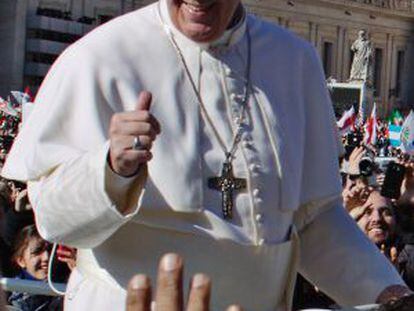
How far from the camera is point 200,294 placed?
3.15ft

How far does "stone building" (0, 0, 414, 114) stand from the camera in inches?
1249

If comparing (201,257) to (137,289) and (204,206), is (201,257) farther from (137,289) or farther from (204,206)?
(137,289)

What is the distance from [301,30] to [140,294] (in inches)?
1674

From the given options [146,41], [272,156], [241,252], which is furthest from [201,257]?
[146,41]

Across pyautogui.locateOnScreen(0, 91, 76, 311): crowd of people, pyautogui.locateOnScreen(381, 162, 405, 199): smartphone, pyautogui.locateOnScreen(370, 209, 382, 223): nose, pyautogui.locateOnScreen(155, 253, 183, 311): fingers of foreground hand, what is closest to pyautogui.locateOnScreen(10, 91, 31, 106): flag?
pyautogui.locateOnScreen(0, 91, 76, 311): crowd of people

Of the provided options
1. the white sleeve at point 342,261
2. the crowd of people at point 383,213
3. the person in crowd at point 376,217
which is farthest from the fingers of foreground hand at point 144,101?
the person in crowd at point 376,217

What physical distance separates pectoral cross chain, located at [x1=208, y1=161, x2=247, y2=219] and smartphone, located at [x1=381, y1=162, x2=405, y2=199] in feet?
11.1

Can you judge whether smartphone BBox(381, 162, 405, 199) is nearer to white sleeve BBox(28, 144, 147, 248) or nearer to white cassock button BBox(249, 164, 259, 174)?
white cassock button BBox(249, 164, 259, 174)

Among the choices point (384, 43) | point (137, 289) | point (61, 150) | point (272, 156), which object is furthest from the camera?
point (384, 43)

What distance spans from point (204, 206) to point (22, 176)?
1.04 feet

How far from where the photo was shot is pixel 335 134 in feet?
6.62

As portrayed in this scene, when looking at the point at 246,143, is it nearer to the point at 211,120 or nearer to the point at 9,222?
the point at 211,120

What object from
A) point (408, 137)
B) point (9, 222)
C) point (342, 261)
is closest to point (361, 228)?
point (342, 261)

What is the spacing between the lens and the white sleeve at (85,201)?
153 centimetres
